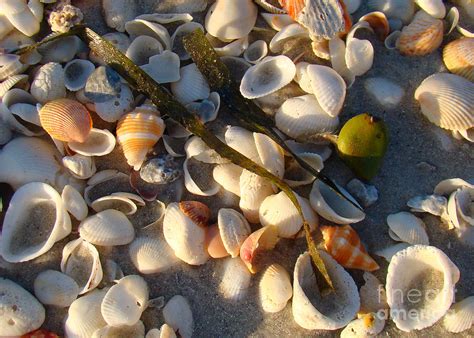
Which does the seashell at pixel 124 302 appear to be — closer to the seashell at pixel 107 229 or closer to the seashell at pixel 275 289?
the seashell at pixel 107 229

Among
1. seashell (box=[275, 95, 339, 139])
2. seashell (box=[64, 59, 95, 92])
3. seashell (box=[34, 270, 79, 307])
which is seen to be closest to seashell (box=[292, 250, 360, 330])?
seashell (box=[275, 95, 339, 139])

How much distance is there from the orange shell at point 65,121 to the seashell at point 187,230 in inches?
24.6

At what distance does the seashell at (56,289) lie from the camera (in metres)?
2.47

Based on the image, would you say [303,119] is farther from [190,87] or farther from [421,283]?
[421,283]

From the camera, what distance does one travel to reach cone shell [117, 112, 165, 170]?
2.62 m

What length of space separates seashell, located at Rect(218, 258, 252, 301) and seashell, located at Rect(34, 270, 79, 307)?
748mm

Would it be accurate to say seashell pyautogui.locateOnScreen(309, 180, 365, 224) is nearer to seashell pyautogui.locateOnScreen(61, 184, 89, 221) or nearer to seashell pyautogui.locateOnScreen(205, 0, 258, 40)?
seashell pyautogui.locateOnScreen(205, 0, 258, 40)

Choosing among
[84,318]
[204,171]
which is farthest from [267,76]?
[84,318]

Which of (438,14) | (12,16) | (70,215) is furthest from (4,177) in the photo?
(438,14)

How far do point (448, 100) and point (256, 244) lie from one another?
1320 millimetres

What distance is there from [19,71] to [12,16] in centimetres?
34

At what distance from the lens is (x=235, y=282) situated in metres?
2.50

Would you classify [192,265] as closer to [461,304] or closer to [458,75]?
[461,304]

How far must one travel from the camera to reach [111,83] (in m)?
2.72
